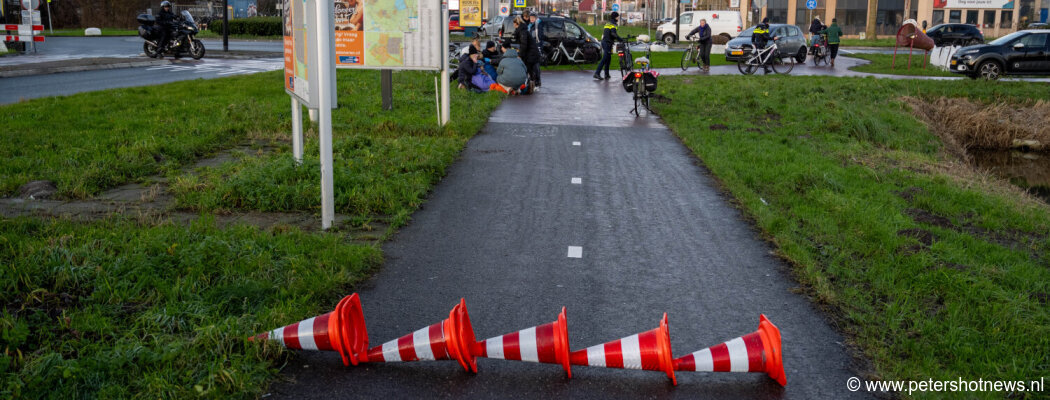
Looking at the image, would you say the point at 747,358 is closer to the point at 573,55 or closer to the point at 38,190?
the point at 38,190

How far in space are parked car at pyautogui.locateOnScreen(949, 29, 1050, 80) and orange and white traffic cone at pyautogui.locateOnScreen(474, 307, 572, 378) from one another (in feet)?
81.5

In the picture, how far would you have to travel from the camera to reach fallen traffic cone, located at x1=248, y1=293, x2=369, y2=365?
417cm

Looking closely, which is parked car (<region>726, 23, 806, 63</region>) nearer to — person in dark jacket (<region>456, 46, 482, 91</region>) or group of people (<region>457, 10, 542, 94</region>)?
group of people (<region>457, 10, 542, 94</region>)

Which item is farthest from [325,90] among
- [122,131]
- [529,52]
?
[529,52]

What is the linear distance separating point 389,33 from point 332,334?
8.74 metres

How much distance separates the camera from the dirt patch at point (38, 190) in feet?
25.1

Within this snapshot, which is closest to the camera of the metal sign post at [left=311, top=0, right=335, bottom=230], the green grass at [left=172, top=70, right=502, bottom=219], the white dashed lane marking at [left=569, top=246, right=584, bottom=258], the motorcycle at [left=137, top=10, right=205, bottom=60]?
the white dashed lane marking at [left=569, top=246, right=584, bottom=258]

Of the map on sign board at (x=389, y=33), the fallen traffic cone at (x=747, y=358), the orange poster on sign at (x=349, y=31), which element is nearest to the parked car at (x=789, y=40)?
the map on sign board at (x=389, y=33)

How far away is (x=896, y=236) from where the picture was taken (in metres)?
6.80

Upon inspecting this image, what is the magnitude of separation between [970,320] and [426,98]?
12819 mm

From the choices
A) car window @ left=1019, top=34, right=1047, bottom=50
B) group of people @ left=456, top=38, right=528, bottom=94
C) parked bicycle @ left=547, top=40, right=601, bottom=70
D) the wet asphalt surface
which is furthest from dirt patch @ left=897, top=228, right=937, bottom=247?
Result: parked bicycle @ left=547, top=40, right=601, bottom=70

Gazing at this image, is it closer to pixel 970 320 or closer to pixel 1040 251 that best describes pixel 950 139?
pixel 1040 251

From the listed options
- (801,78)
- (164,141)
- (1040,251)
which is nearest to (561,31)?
(801,78)

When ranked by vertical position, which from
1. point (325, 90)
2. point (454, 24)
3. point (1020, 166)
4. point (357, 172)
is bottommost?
point (1020, 166)
